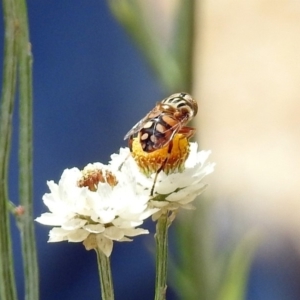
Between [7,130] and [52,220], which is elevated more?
[7,130]

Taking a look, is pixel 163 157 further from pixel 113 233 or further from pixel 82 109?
pixel 82 109

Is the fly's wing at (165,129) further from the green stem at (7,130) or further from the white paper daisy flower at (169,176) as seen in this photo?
the green stem at (7,130)

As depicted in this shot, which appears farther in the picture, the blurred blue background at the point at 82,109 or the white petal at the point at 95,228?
the blurred blue background at the point at 82,109

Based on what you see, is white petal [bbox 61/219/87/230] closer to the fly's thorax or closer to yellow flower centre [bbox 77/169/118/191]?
yellow flower centre [bbox 77/169/118/191]

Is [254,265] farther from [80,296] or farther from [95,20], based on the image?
[95,20]

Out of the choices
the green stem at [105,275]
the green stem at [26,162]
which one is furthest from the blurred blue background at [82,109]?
the green stem at [105,275]

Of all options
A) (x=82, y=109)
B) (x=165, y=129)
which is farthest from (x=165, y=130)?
(x=82, y=109)
